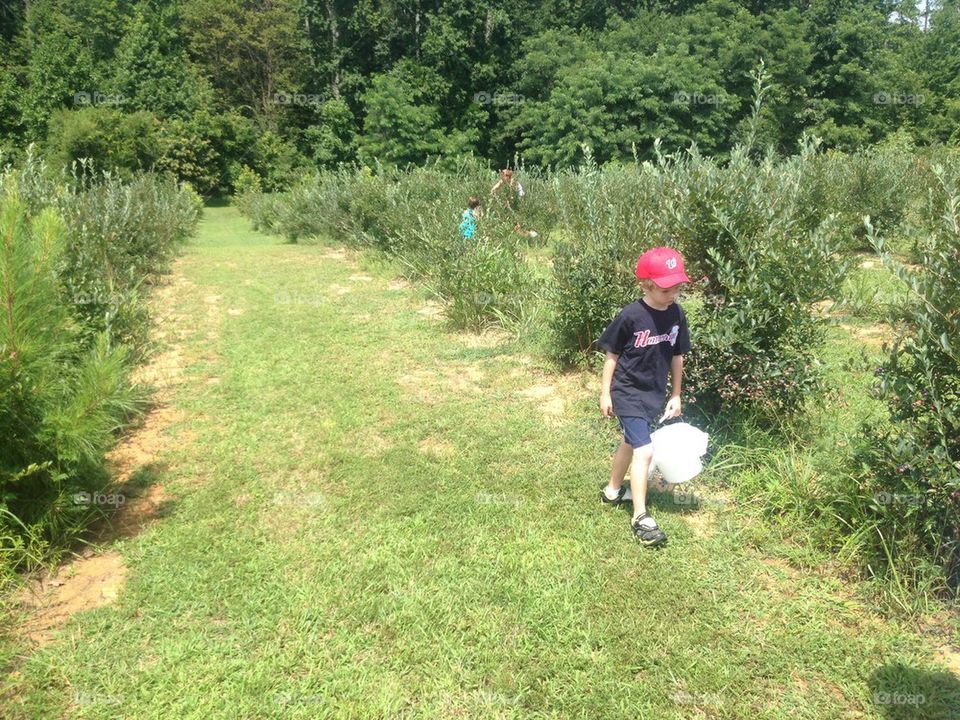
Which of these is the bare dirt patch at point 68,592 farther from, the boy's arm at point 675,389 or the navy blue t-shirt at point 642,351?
the boy's arm at point 675,389

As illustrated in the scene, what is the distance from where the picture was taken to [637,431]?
355 cm

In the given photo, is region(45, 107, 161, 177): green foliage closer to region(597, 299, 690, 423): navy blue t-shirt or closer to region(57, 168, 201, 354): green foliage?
region(57, 168, 201, 354): green foliage

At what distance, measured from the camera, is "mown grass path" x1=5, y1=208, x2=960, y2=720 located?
8.52ft

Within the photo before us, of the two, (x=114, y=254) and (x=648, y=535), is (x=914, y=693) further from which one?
(x=114, y=254)

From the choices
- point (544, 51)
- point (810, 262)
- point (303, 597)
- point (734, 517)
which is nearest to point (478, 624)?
point (303, 597)

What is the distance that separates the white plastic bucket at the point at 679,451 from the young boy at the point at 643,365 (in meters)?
0.11

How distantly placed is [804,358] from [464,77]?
3181 centimetres

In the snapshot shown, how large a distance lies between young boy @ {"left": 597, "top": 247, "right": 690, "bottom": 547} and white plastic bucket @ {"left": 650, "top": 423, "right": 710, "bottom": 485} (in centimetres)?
11

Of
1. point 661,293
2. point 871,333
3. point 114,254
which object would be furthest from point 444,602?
point 114,254

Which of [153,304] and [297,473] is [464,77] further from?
[297,473]

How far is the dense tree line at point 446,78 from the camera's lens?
2777cm

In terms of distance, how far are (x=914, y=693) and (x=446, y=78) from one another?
33.5 metres

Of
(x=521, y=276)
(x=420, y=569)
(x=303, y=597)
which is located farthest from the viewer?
(x=521, y=276)

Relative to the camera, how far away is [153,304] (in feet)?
30.1
